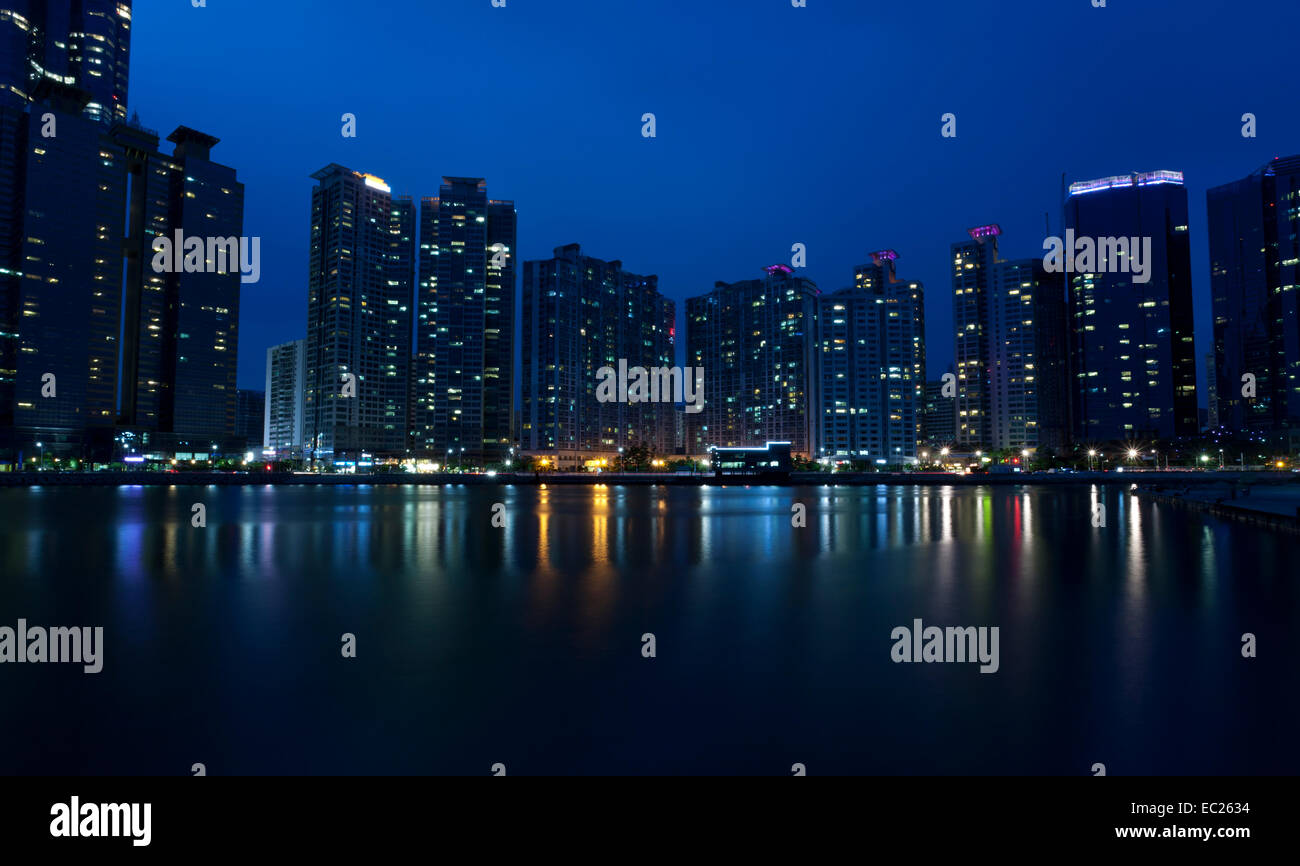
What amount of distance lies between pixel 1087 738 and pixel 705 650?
21.6 ft

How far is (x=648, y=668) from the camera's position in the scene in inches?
478

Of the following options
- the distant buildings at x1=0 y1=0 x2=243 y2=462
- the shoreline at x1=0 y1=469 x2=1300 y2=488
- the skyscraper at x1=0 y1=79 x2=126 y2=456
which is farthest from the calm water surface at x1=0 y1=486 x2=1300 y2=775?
the skyscraper at x1=0 y1=79 x2=126 y2=456

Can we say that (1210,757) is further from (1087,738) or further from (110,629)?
(110,629)

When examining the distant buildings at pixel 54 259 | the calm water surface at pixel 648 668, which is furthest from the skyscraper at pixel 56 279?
the calm water surface at pixel 648 668

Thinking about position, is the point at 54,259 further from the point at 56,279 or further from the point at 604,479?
the point at 604,479

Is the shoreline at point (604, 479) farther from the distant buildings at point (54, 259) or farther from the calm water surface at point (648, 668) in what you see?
the calm water surface at point (648, 668)

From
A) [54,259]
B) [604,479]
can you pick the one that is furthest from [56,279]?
[604,479]

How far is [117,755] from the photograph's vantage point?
27.7 ft

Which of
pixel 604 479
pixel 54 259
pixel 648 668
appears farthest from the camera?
pixel 54 259

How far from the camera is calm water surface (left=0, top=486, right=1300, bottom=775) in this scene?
852 cm

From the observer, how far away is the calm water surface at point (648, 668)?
852cm

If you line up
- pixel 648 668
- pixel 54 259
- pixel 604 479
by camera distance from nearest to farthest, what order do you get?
pixel 648 668 → pixel 604 479 → pixel 54 259

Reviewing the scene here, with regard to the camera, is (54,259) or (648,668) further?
(54,259)
